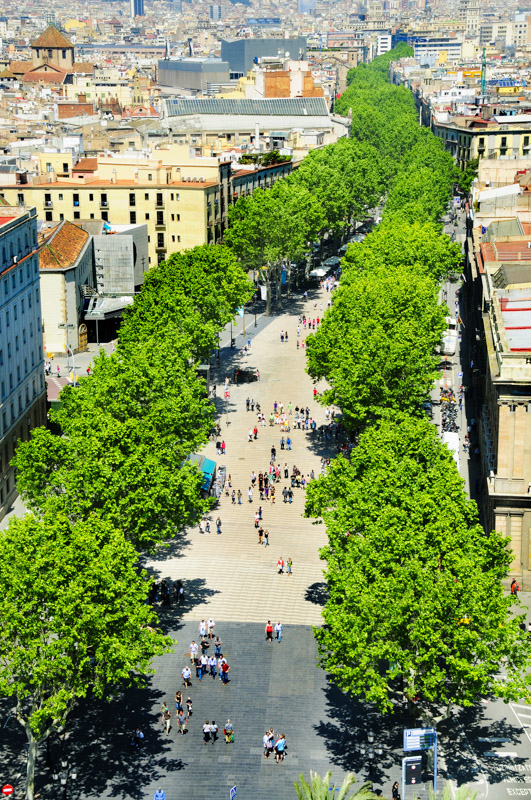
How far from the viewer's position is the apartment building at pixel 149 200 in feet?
468

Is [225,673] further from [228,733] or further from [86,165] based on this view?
[86,165]

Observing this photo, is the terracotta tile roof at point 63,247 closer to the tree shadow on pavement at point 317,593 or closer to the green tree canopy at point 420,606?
the tree shadow on pavement at point 317,593

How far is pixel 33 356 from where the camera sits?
295 ft

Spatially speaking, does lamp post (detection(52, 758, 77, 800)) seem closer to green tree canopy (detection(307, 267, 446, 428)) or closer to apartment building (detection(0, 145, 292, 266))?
green tree canopy (detection(307, 267, 446, 428))

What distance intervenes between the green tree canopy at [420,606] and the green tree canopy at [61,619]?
817cm

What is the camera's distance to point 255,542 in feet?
250

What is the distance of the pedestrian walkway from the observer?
2662 inches

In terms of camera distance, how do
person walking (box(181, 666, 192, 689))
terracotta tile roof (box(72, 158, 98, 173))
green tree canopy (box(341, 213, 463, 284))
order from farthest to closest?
1. terracotta tile roof (box(72, 158, 98, 173))
2. green tree canopy (box(341, 213, 463, 284))
3. person walking (box(181, 666, 192, 689))

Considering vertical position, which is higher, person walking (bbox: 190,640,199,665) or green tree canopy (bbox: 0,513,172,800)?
green tree canopy (bbox: 0,513,172,800)

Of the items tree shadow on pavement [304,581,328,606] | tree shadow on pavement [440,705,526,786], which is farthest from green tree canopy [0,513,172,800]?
tree shadow on pavement [304,581,328,606]

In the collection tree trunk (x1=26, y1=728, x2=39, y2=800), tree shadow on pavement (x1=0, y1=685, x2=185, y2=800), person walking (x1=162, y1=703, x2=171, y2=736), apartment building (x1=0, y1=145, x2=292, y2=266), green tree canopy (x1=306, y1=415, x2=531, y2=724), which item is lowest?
tree shadow on pavement (x1=0, y1=685, x2=185, y2=800)

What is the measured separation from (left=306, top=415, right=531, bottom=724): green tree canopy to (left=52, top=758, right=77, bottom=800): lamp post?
11.4 meters

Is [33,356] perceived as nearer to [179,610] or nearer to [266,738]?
[179,610]

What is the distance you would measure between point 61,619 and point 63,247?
75901 mm
